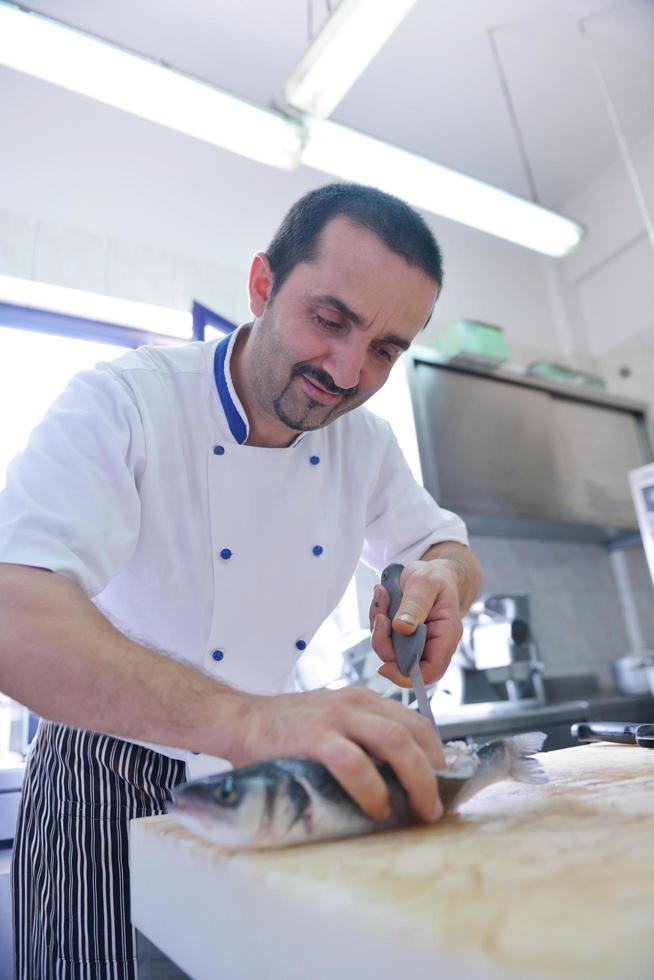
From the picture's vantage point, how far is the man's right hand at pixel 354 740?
0.49 metres

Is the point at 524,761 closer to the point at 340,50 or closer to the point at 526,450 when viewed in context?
the point at 340,50

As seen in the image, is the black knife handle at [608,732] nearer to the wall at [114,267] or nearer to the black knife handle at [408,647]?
the black knife handle at [408,647]

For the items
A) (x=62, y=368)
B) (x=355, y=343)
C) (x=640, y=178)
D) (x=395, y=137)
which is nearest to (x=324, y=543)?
(x=355, y=343)

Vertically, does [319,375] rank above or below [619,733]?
above

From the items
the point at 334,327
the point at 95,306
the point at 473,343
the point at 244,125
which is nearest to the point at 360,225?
the point at 334,327

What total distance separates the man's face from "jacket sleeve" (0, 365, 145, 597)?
0.24 m

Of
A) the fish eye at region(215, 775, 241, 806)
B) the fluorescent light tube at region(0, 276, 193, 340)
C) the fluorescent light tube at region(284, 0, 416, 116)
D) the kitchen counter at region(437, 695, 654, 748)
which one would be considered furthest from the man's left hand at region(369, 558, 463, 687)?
the fluorescent light tube at region(0, 276, 193, 340)

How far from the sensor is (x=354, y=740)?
514 millimetres

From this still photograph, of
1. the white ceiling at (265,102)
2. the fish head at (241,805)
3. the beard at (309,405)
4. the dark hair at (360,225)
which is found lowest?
the fish head at (241,805)

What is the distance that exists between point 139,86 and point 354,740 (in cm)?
188

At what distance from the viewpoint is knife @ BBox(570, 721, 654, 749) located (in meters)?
0.93

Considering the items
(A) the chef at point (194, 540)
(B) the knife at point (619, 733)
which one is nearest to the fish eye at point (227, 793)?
(A) the chef at point (194, 540)

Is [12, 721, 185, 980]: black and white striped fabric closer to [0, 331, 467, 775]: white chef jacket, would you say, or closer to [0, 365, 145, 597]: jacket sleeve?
[0, 331, 467, 775]: white chef jacket

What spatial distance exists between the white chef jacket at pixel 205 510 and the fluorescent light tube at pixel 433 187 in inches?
45.9
